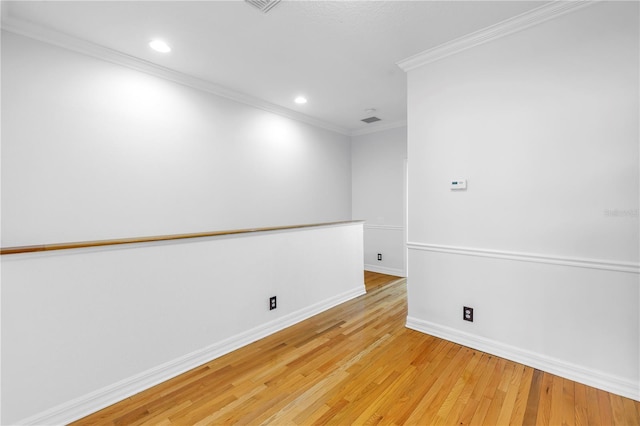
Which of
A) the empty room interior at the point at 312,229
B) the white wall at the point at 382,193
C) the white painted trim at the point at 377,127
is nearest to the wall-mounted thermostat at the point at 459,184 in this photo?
the empty room interior at the point at 312,229

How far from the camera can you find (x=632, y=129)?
1.91 m

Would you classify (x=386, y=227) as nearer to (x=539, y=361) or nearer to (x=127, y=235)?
(x=539, y=361)

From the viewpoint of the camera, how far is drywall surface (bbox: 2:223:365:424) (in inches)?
64.5

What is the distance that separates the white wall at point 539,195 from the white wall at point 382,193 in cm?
221

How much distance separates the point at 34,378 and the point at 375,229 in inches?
187

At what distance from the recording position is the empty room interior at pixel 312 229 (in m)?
1.84

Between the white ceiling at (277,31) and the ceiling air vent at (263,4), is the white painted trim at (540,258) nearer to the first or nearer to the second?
the white ceiling at (277,31)

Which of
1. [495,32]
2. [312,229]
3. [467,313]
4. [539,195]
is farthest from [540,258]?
[312,229]

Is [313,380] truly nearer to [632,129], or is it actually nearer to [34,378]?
[34,378]

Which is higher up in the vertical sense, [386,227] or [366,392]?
[386,227]

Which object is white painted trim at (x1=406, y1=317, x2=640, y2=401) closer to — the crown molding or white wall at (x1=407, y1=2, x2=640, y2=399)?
white wall at (x1=407, y1=2, x2=640, y2=399)

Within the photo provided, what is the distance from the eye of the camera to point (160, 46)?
2615 mm

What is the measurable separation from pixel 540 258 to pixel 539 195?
50cm

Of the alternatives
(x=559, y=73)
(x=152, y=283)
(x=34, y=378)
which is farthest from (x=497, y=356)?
(x=34, y=378)
